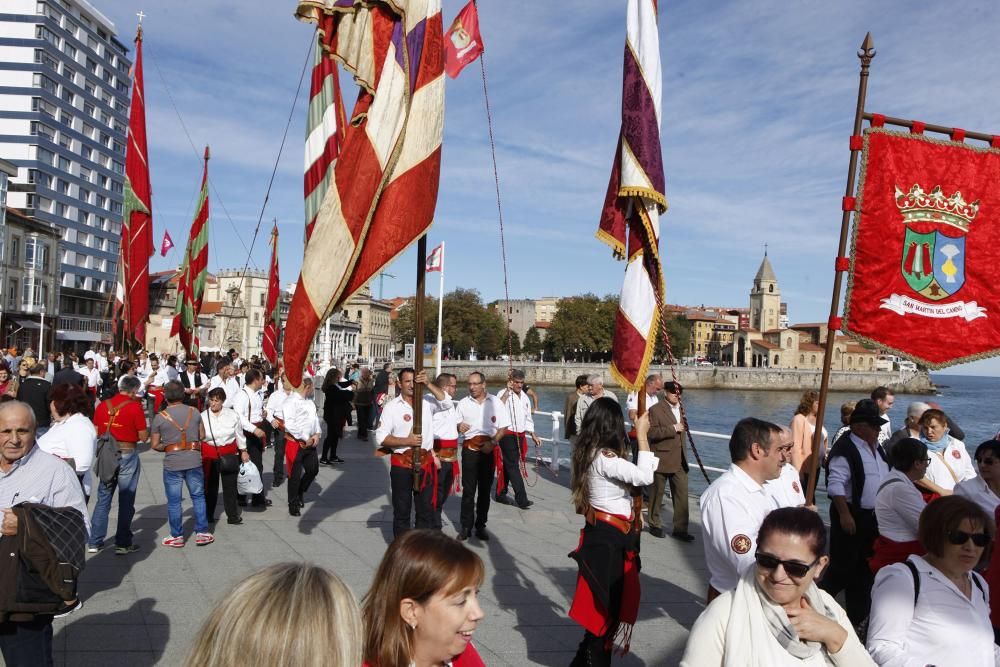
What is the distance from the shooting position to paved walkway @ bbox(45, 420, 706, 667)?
17.3ft

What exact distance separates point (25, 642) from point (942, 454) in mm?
7050

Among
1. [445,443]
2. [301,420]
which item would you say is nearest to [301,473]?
[301,420]

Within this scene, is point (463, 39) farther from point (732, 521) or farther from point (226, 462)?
point (732, 521)

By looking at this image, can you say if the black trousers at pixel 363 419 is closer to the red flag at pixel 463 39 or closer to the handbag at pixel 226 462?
the red flag at pixel 463 39

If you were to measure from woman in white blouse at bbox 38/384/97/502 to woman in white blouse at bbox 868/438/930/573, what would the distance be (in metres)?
5.54

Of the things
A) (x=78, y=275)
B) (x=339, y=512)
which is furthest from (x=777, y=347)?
(x=339, y=512)

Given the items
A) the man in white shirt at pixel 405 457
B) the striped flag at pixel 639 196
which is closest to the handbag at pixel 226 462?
the man in white shirt at pixel 405 457

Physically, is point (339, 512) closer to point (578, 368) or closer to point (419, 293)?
point (419, 293)

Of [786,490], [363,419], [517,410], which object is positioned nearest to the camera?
[786,490]

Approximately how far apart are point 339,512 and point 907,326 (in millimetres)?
6755

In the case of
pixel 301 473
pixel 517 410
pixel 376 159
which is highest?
pixel 376 159

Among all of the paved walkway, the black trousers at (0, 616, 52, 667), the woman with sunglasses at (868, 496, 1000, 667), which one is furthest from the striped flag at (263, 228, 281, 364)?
the woman with sunglasses at (868, 496, 1000, 667)

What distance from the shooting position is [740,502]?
143 inches

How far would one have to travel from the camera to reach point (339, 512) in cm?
973
